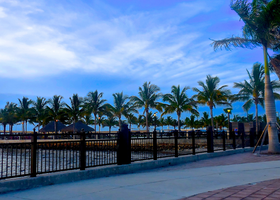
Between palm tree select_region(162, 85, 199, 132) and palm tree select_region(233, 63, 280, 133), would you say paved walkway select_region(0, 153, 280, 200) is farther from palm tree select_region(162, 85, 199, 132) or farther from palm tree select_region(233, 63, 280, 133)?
palm tree select_region(162, 85, 199, 132)

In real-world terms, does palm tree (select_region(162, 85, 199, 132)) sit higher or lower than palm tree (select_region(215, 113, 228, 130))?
higher

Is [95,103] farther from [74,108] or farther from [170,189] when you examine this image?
[170,189]

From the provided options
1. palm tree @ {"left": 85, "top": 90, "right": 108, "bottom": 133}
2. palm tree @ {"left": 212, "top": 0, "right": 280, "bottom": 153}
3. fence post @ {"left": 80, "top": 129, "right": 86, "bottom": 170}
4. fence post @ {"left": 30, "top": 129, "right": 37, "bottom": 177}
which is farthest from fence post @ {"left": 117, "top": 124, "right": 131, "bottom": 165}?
palm tree @ {"left": 85, "top": 90, "right": 108, "bottom": 133}

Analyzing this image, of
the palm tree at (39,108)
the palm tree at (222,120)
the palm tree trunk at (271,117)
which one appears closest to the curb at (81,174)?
the palm tree trunk at (271,117)

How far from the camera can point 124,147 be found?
350 inches

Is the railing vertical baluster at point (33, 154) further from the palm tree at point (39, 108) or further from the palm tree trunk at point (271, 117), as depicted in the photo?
the palm tree at point (39, 108)

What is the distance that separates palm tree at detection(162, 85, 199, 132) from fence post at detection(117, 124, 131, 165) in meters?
34.2

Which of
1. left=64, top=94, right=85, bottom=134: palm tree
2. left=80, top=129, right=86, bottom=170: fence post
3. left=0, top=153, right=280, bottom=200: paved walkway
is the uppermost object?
left=64, top=94, right=85, bottom=134: palm tree

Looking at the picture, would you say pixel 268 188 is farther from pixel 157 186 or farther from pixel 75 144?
pixel 75 144

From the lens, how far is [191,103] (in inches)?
1697

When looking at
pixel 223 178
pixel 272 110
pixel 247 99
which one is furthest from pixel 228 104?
pixel 223 178

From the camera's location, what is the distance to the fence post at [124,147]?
8781 mm

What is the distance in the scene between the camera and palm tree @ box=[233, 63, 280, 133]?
34.8 m

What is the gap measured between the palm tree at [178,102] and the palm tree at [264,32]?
26977 millimetres
